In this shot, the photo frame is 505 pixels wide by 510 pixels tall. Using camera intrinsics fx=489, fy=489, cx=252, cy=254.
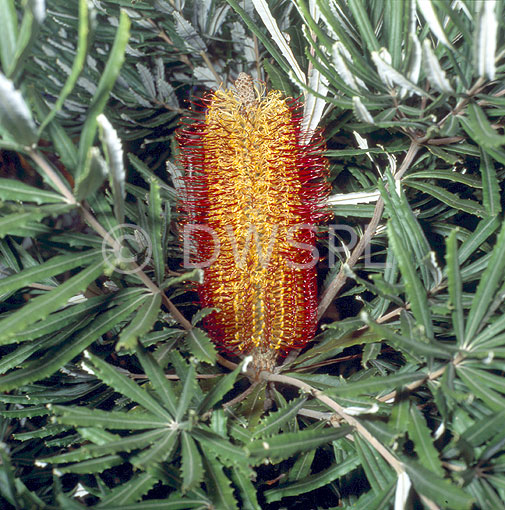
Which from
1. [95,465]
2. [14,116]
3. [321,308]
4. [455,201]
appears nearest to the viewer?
[14,116]

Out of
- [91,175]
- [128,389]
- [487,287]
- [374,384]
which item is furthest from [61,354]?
[487,287]

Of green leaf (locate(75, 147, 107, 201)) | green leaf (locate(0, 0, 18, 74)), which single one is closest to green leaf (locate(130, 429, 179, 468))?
green leaf (locate(75, 147, 107, 201))

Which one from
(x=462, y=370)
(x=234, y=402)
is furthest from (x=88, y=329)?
(x=462, y=370)

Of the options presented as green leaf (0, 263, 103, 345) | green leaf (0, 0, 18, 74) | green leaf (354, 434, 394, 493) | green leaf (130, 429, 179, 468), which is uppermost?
green leaf (0, 0, 18, 74)

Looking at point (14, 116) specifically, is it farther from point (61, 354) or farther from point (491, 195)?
point (491, 195)

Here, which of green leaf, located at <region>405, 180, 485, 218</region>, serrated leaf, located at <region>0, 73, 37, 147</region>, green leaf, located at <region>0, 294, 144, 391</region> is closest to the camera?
serrated leaf, located at <region>0, 73, 37, 147</region>

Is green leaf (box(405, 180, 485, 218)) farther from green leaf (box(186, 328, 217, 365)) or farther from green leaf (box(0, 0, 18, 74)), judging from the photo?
green leaf (box(0, 0, 18, 74))

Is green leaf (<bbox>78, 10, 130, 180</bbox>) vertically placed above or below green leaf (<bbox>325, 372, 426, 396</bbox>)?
above

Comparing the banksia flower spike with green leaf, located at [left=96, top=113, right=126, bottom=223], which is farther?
the banksia flower spike
